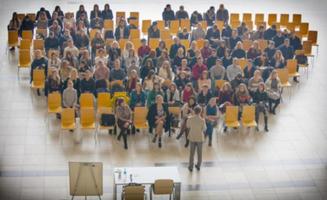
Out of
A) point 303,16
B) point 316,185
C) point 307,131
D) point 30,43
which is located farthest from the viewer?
point 303,16

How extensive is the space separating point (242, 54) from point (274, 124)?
10.3 ft

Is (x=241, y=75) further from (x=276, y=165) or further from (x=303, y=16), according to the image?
(x=303, y=16)

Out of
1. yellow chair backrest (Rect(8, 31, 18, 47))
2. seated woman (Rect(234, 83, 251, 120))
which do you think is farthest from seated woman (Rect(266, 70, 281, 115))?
yellow chair backrest (Rect(8, 31, 18, 47))

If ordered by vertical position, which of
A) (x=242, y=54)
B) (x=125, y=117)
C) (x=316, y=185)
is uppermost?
(x=242, y=54)

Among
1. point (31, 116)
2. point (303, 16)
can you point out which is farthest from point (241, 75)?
point (303, 16)

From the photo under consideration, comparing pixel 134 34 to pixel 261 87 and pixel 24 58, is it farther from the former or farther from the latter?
pixel 261 87

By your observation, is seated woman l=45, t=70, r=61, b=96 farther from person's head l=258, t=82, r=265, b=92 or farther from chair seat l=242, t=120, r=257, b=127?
person's head l=258, t=82, r=265, b=92

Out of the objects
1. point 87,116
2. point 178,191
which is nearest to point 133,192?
point 178,191

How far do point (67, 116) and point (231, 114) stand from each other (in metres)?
3.86

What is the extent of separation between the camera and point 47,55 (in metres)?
19.5

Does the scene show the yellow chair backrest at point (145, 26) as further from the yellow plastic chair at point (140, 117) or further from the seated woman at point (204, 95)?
the yellow plastic chair at point (140, 117)

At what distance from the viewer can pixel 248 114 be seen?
53.7 feet

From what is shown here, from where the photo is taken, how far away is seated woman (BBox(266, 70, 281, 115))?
17703mm

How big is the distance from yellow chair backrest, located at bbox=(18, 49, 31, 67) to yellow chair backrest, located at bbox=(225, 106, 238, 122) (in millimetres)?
6272
